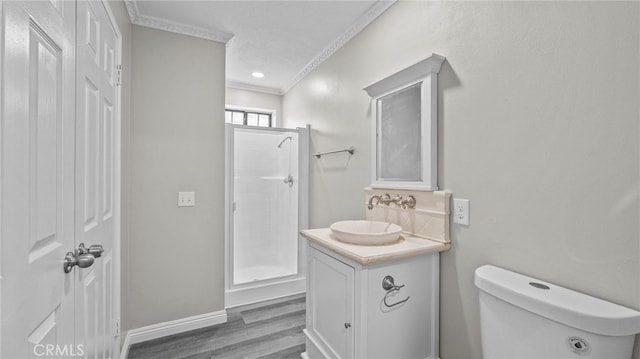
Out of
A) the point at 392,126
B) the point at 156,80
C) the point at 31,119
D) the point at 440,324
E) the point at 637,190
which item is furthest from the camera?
the point at 156,80

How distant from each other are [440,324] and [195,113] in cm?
223

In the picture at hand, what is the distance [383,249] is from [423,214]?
1.17ft

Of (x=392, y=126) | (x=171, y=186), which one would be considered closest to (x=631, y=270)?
(x=392, y=126)

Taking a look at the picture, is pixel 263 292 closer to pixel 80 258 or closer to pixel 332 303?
pixel 332 303

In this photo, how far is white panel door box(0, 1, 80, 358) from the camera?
1.71 ft

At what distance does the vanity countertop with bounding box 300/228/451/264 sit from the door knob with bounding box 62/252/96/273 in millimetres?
958

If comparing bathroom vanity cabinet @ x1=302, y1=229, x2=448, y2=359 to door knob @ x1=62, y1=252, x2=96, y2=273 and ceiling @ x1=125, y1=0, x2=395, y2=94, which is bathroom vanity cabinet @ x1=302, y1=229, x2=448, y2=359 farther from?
ceiling @ x1=125, y1=0, x2=395, y2=94

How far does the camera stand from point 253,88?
3623 millimetres

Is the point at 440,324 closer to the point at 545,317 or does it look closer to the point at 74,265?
the point at 545,317

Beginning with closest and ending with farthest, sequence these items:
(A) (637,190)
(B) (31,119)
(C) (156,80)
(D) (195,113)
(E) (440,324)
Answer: (B) (31,119) → (A) (637,190) → (E) (440,324) → (C) (156,80) → (D) (195,113)

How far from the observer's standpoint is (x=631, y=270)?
85 centimetres

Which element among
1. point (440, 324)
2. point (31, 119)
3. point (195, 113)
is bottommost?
point (440, 324)

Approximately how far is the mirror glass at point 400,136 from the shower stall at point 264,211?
46.1 inches

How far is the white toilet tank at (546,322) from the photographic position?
79 cm
